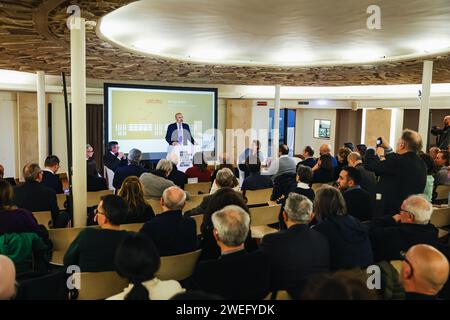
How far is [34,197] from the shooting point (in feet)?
15.3

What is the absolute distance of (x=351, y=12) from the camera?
16.1ft

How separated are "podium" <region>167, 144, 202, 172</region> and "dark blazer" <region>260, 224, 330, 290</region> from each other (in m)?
7.67

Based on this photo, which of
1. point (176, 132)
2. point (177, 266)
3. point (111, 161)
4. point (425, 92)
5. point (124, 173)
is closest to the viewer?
point (177, 266)

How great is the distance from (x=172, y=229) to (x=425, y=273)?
1945mm

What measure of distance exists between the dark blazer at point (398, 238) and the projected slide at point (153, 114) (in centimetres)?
756

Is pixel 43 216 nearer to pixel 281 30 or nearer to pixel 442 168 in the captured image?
pixel 281 30

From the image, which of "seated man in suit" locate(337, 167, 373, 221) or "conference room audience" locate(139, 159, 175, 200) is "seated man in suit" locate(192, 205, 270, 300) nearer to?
"seated man in suit" locate(337, 167, 373, 221)

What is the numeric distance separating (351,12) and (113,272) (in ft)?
13.1

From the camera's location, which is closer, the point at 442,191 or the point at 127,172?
the point at 127,172

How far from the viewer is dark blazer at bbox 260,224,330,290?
2727mm

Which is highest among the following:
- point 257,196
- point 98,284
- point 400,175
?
point 400,175

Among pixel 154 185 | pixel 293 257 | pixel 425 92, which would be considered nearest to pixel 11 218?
pixel 154 185

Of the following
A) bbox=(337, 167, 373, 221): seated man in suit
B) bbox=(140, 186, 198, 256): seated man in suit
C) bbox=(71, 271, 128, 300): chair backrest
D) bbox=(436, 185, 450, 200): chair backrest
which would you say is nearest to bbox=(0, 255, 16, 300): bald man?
bbox=(71, 271, 128, 300): chair backrest

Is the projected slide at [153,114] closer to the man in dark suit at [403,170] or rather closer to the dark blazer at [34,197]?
the dark blazer at [34,197]
